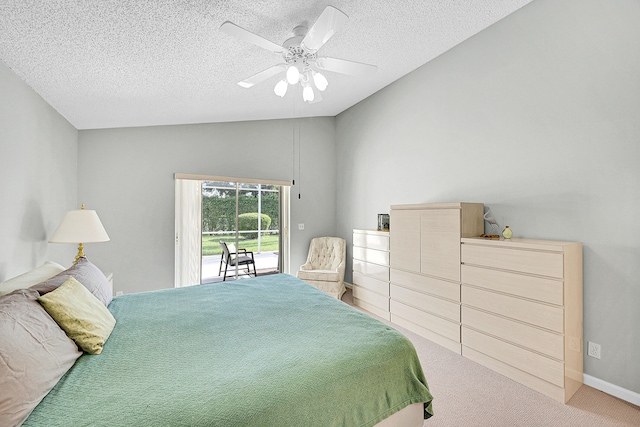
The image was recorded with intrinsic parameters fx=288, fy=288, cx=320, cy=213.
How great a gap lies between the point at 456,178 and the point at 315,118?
2892mm

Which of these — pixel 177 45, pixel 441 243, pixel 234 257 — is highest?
pixel 177 45

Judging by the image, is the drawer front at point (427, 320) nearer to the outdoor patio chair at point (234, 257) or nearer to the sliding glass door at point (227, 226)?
the sliding glass door at point (227, 226)

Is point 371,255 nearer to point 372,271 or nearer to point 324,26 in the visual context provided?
point 372,271

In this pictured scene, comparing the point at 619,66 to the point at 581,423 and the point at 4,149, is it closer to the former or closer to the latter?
the point at 581,423

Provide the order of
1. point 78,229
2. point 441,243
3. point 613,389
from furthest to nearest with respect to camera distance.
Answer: point 441,243, point 78,229, point 613,389

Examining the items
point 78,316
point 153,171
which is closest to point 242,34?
point 78,316

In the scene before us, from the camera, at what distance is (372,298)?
3.88 meters

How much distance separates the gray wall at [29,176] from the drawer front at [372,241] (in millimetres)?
3525

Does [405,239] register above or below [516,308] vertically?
above

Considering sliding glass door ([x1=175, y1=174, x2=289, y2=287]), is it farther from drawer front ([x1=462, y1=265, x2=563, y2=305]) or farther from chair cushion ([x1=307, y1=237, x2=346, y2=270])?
drawer front ([x1=462, y1=265, x2=563, y2=305])

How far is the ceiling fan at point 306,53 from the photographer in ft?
6.05

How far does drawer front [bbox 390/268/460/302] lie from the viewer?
2828 millimetres

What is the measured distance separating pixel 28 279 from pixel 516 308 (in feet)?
11.5

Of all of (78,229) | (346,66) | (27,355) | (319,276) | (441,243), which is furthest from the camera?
(319,276)
